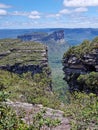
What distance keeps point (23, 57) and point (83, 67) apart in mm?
91131

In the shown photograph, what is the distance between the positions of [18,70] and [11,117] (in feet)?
463

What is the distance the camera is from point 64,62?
9381cm

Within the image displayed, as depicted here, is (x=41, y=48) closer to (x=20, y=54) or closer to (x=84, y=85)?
(x=20, y=54)

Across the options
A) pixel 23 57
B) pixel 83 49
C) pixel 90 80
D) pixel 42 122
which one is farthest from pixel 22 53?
pixel 42 122

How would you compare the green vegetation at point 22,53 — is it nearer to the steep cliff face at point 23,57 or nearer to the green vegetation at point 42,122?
the steep cliff face at point 23,57

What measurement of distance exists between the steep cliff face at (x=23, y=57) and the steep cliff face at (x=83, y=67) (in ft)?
217

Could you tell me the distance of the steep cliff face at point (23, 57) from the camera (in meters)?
161

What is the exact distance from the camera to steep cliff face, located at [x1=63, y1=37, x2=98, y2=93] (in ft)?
276

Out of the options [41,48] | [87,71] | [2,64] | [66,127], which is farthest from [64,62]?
[41,48]

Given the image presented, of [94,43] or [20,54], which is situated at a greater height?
[94,43]

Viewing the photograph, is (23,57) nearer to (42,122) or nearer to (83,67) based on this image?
(83,67)

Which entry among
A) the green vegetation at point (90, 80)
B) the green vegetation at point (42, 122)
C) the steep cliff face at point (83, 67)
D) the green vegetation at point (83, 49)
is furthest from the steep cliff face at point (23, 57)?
the green vegetation at point (42, 122)

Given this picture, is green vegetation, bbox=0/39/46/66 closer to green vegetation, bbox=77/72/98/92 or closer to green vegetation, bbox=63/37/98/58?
green vegetation, bbox=63/37/98/58

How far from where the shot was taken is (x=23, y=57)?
176625mm
